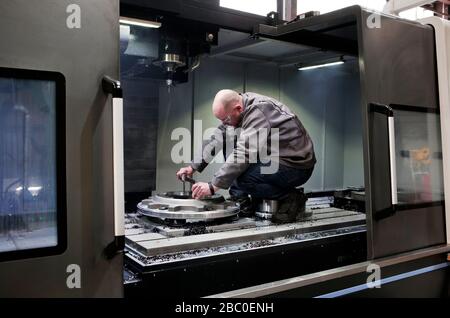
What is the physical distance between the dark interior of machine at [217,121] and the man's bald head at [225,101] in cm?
25

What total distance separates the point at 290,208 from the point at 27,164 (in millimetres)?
1405

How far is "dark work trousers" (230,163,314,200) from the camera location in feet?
6.85

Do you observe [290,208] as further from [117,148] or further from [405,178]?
[117,148]

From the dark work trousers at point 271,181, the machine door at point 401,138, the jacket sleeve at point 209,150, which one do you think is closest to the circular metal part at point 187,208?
the dark work trousers at point 271,181

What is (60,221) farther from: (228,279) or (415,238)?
(415,238)

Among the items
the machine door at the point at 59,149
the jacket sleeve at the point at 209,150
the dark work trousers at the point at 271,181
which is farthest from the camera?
the jacket sleeve at the point at 209,150

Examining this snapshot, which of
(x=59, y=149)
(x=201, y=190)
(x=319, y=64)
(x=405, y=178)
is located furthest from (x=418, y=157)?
(x=59, y=149)

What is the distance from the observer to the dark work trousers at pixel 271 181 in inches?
82.2

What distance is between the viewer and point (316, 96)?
3643 millimetres

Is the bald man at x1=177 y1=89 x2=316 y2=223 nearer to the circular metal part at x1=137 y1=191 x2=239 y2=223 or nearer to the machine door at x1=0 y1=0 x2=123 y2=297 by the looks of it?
the circular metal part at x1=137 y1=191 x2=239 y2=223

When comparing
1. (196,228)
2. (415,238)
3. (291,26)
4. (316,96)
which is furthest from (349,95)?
(196,228)

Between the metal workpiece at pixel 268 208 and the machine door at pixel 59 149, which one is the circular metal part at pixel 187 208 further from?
the machine door at pixel 59 149

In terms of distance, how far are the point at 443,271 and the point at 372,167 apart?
712 millimetres
